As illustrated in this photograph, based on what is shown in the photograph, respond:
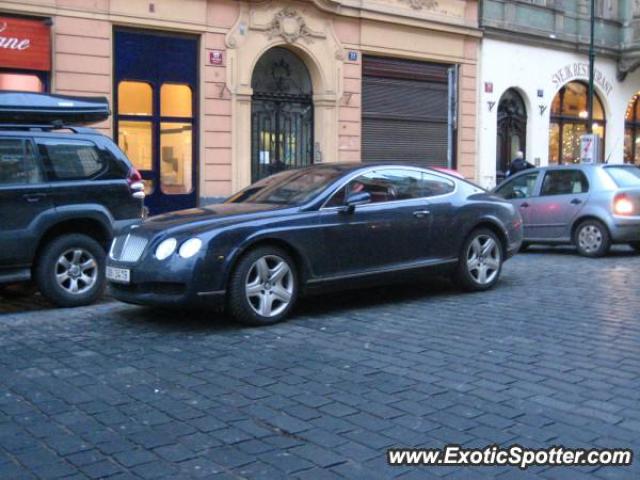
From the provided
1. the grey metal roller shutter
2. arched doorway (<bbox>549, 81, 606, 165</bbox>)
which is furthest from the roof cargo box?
arched doorway (<bbox>549, 81, 606, 165</bbox>)

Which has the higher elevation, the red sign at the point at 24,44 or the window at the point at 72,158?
the red sign at the point at 24,44

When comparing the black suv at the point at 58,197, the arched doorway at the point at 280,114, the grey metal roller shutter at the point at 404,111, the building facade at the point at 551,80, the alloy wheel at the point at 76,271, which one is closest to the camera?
the black suv at the point at 58,197

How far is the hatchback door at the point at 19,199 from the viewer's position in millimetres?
7966

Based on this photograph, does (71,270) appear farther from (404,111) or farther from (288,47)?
(404,111)

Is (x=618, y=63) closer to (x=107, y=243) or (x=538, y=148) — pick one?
(x=538, y=148)

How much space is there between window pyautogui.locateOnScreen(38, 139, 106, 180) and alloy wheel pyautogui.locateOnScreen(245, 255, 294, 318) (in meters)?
2.54

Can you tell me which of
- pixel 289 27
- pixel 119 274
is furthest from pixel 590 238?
pixel 289 27

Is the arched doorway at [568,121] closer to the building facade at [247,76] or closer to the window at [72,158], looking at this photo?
the building facade at [247,76]

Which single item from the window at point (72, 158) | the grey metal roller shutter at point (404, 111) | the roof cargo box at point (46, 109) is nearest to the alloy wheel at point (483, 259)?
the window at point (72, 158)

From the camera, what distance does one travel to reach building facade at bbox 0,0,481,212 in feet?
50.2

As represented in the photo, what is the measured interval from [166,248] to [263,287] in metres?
0.91

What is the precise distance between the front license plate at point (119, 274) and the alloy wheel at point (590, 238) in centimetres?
833

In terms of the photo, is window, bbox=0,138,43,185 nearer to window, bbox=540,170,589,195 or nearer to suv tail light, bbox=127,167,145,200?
suv tail light, bbox=127,167,145,200

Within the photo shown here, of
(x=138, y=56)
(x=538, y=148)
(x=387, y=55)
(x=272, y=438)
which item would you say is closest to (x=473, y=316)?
(x=272, y=438)
